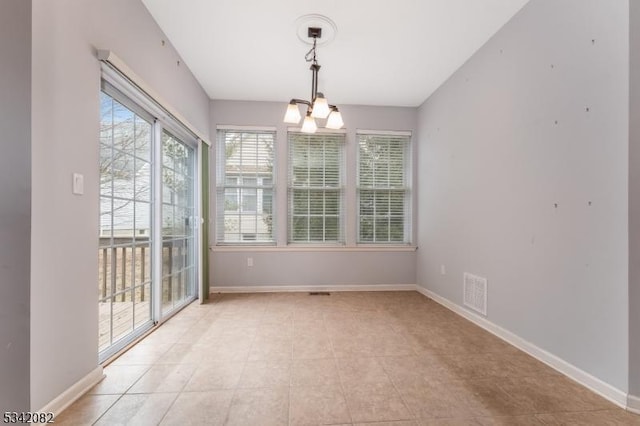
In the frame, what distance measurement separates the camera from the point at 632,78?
1.57 m

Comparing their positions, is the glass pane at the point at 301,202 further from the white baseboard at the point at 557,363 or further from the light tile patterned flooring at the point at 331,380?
the white baseboard at the point at 557,363

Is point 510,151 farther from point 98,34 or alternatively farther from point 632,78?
point 98,34

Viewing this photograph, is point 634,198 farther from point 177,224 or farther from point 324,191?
point 177,224

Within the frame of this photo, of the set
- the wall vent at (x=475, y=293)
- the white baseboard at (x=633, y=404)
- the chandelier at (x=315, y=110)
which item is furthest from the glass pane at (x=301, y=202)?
the white baseboard at (x=633, y=404)

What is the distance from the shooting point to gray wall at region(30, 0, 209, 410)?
1402 millimetres

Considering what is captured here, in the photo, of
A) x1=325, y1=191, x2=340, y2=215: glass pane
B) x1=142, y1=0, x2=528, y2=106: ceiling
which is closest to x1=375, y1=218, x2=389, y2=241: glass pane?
x1=325, y1=191, x2=340, y2=215: glass pane

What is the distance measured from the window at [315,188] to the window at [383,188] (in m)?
0.34

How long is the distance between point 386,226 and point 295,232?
1351 mm

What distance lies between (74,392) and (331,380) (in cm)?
147

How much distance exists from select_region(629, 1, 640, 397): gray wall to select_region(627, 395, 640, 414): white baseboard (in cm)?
2

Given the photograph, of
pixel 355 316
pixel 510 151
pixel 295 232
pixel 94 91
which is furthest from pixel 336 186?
pixel 94 91

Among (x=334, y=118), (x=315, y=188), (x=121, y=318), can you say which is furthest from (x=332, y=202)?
(x=121, y=318)

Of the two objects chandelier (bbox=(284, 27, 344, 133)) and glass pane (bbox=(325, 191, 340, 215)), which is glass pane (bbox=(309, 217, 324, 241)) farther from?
chandelier (bbox=(284, 27, 344, 133))

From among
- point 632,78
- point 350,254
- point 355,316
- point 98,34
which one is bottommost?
point 355,316
